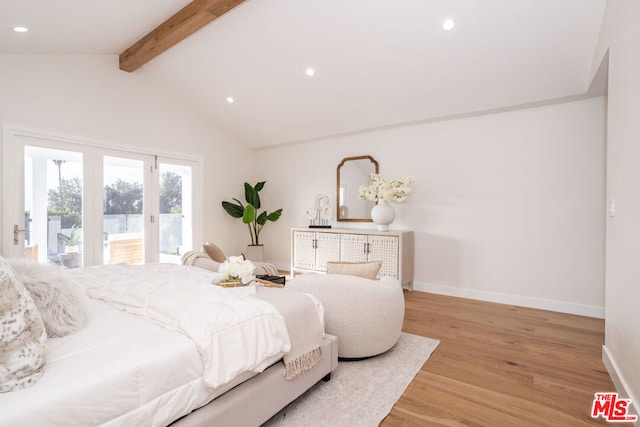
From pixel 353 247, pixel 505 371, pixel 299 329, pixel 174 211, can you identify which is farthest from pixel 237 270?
pixel 174 211

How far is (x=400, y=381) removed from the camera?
208 centimetres

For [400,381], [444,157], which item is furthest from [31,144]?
[444,157]

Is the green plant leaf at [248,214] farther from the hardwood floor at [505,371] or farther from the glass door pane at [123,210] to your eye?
the hardwood floor at [505,371]

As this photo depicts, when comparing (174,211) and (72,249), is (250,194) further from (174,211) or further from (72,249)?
(72,249)

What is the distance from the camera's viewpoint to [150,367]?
45.6 inches

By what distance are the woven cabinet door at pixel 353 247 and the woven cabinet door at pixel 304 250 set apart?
517mm

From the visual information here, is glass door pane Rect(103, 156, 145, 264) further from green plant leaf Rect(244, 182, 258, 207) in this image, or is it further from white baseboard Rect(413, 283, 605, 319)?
white baseboard Rect(413, 283, 605, 319)

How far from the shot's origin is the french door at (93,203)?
11.4 ft

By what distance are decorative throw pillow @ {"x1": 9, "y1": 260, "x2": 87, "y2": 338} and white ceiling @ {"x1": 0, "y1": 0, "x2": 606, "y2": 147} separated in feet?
7.45

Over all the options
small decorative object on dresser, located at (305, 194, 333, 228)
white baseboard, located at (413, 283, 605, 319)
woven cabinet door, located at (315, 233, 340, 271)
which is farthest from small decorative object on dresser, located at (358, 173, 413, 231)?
white baseboard, located at (413, 283, 605, 319)

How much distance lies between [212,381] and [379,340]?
4.46ft

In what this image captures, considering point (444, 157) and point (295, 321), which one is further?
point (444, 157)

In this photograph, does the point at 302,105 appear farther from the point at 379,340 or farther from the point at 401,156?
the point at 379,340

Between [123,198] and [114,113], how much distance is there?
43.8 inches
